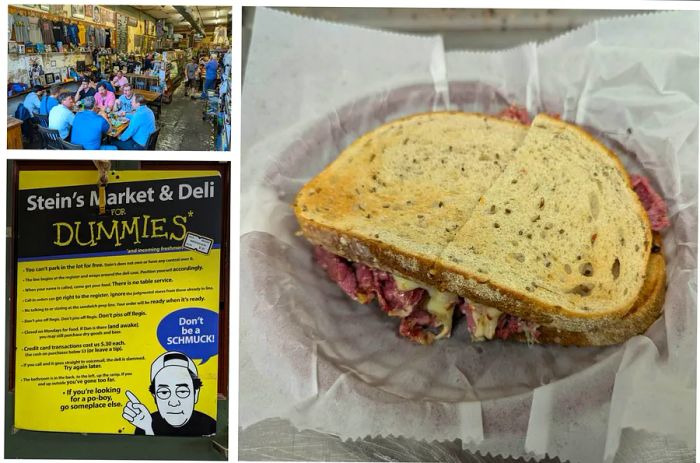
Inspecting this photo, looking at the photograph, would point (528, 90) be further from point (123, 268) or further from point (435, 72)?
point (123, 268)

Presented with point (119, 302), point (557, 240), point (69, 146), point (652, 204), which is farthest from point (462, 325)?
point (69, 146)

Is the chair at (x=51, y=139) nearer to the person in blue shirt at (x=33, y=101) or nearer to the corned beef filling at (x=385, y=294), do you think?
the person in blue shirt at (x=33, y=101)

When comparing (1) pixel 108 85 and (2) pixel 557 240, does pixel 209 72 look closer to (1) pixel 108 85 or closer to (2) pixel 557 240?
(1) pixel 108 85

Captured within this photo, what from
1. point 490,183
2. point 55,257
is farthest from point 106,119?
point 490,183

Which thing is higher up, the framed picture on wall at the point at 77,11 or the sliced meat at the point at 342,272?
the framed picture on wall at the point at 77,11

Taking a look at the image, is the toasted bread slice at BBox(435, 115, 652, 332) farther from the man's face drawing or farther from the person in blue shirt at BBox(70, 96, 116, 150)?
the person in blue shirt at BBox(70, 96, 116, 150)

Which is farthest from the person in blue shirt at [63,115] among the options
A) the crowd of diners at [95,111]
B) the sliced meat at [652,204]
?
the sliced meat at [652,204]
